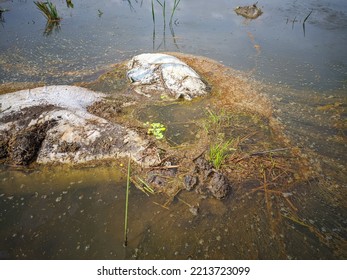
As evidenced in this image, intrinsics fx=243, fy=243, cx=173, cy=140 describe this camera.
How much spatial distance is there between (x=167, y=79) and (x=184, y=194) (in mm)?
2317

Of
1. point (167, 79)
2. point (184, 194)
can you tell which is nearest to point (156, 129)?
point (184, 194)

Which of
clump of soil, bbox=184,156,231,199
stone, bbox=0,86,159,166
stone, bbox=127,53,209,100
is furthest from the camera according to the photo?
stone, bbox=127,53,209,100

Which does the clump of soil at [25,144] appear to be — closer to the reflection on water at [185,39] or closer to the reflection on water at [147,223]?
the reflection on water at [147,223]

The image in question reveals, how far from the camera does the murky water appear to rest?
6.78ft

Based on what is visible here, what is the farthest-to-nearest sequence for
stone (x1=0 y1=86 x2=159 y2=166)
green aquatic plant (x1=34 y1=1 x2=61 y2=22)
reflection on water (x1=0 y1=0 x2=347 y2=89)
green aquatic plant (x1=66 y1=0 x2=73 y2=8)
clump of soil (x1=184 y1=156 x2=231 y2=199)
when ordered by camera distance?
green aquatic plant (x1=66 y1=0 x2=73 y2=8), green aquatic plant (x1=34 y1=1 x2=61 y2=22), reflection on water (x1=0 y1=0 x2=347 y2=89), stone (x1=0 y1=86 x2=159 y2=166), clump of soil (x1=184 y1=156 x2=231 y2=199)

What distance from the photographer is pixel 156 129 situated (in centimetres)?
322

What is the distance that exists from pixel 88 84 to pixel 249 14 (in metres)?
5.47

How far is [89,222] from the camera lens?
7.29ft

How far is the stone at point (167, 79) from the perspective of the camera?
4.01 m

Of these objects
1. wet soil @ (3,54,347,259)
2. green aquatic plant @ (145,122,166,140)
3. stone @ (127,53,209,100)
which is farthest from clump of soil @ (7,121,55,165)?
stone @ (127,53,209,100)

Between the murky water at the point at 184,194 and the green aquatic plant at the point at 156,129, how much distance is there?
0.13m

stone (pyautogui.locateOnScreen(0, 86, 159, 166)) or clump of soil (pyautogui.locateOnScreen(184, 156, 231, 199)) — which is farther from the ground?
stone (pyautogui.locateOnScreen(0, 86, 159, 166))

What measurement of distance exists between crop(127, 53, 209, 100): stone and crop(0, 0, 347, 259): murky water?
374 millimetres

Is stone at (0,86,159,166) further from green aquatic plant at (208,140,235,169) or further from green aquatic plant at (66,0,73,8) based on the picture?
green aquatic plant at (66,0,73,8)
